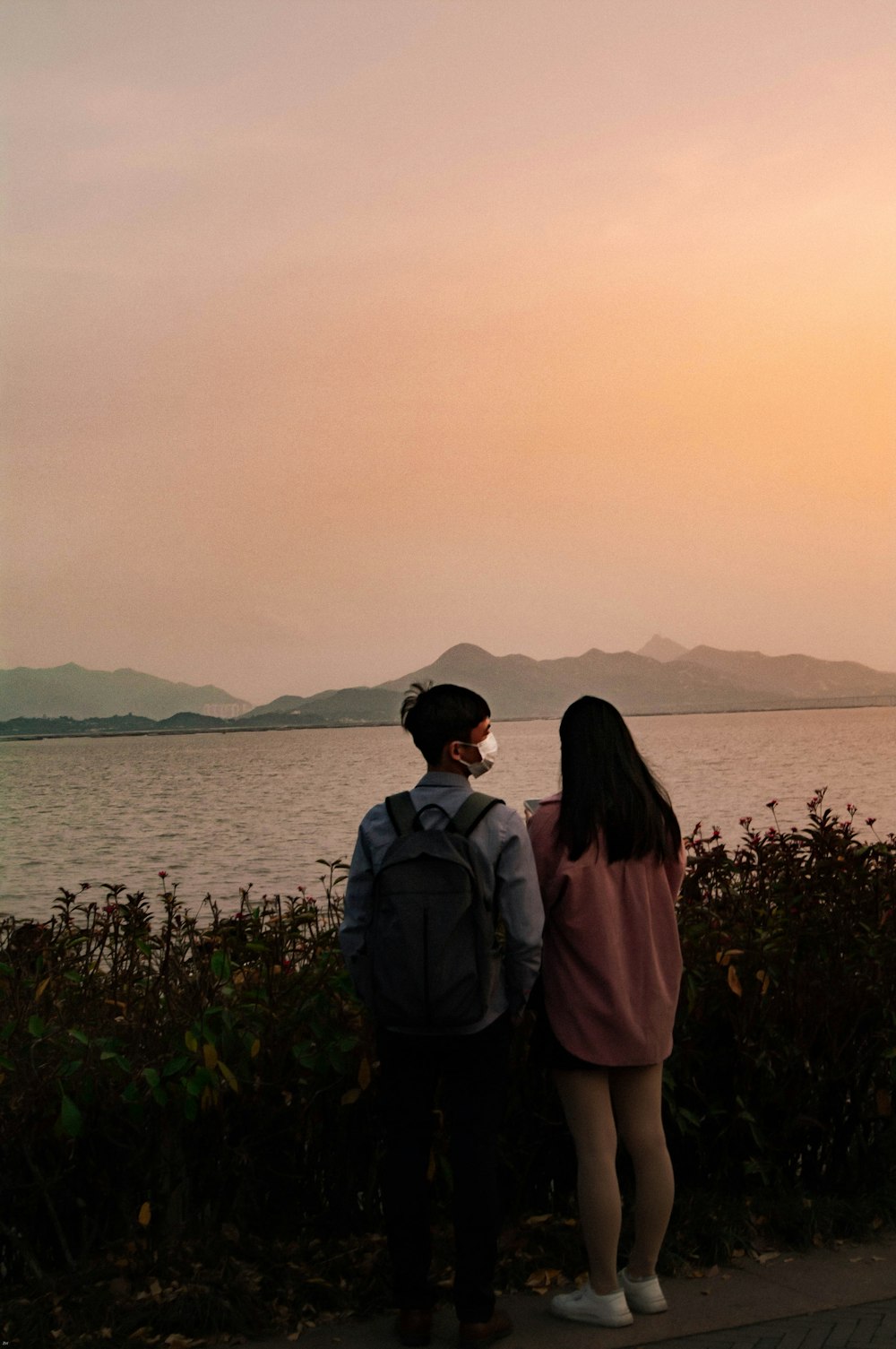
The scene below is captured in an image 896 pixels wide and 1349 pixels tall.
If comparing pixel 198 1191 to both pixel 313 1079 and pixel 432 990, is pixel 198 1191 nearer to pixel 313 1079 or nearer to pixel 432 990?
pixel 313 1079

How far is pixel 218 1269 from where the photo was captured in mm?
4199

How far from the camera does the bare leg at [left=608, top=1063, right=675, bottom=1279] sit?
4207 millimetres

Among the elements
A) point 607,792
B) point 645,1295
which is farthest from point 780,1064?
point 607,792

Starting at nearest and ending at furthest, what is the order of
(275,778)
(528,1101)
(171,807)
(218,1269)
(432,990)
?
1. (432,990)
2. (218,1269)
3. (528,1101)
4. (171,807)
5. (275,778)

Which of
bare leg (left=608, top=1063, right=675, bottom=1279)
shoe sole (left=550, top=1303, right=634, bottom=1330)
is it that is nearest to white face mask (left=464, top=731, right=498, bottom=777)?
bare leg (left=608, top=1063, right=675, bottom=1279)

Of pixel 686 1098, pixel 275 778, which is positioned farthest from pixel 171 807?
pixel 686 1098

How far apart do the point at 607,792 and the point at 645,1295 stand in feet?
5.20

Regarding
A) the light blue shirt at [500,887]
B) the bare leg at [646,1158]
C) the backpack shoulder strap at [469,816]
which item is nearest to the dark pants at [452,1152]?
the light blue shirt at [500,887]

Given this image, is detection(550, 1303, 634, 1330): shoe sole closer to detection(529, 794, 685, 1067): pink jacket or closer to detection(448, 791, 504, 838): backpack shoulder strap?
detection(529, 794, 685, 1067): pink jacket

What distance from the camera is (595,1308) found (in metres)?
4.11

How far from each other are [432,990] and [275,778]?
75504 millimetres

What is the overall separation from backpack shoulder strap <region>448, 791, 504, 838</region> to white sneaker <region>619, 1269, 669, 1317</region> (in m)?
1.56

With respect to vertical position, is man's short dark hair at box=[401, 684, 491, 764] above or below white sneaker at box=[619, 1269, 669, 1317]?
above

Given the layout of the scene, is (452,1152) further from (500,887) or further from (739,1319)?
(739,1319)
